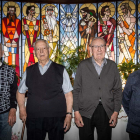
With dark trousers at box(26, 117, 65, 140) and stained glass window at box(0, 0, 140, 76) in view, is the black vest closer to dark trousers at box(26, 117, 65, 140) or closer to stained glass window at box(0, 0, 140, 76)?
dark trousers at box(26, 117, 65, 140)

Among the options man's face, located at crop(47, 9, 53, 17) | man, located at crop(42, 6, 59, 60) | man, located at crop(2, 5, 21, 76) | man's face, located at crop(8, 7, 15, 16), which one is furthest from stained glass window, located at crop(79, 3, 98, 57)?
man's face, located at crop(8, 7, 15, 16)

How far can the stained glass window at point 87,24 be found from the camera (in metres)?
6.70

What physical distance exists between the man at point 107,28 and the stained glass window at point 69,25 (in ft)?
2.80

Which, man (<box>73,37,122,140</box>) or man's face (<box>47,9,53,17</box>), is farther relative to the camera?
man's face (<box>47,9,53,17</box>)

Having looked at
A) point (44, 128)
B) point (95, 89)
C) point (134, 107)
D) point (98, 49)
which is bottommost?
point (44, 128)

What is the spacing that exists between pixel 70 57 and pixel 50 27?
1610 millimetres

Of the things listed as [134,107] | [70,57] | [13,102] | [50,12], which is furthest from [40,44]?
[50,12]

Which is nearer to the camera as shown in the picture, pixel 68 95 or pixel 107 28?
pixel 68 95

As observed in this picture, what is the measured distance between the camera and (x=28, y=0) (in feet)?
22.3

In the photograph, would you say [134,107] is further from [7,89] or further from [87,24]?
[87,24]

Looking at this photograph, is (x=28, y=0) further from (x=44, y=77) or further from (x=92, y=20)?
(x=44, y=77)

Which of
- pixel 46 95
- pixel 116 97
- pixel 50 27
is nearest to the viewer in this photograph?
pixel 46 95

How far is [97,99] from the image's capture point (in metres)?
1.64

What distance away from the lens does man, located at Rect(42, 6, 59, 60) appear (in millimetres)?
6715
